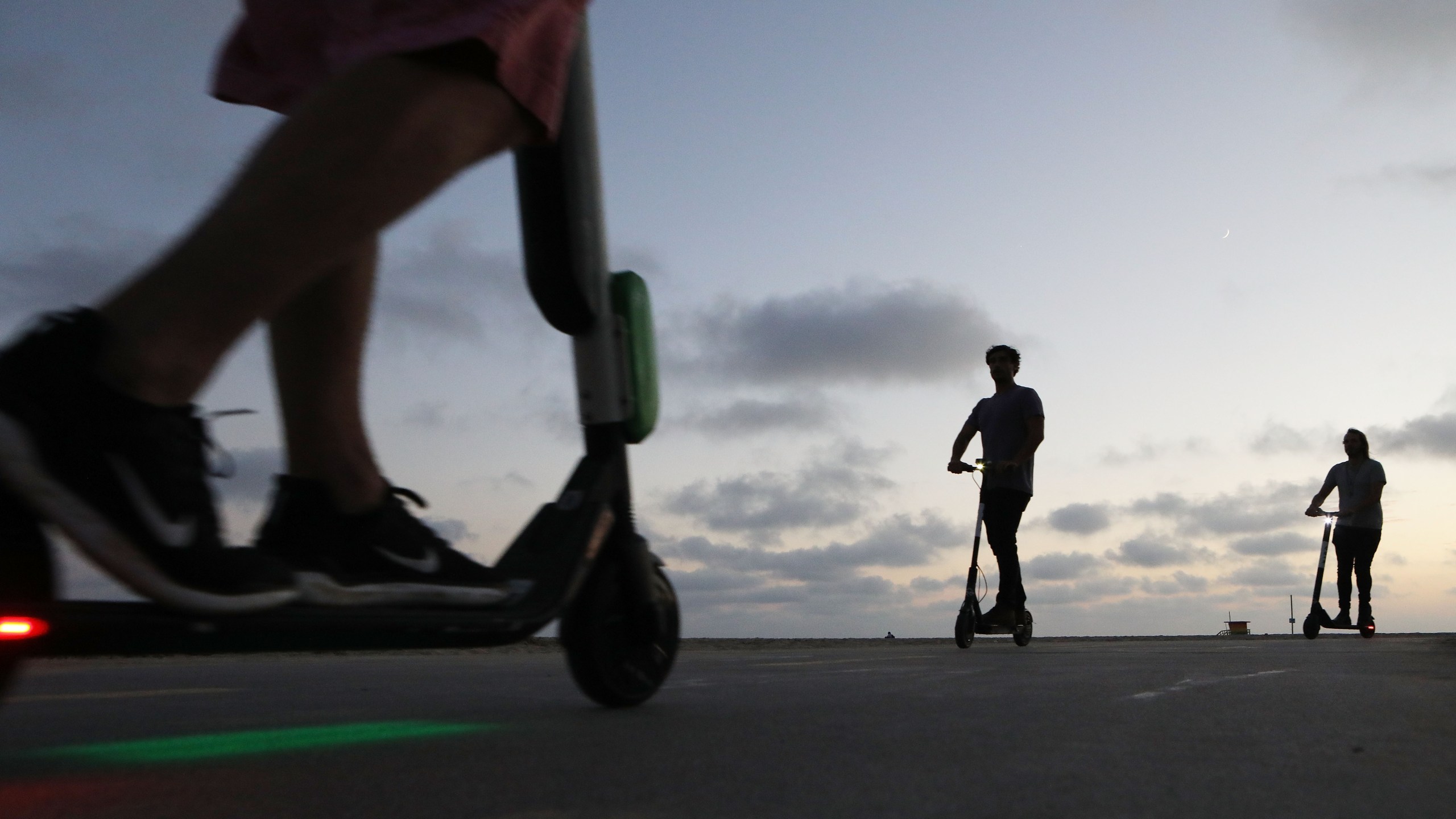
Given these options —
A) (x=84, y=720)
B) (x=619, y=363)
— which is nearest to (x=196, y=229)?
(x=619, y=363)

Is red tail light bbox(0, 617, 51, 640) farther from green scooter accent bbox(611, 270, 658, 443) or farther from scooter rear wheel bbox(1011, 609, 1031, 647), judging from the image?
scooter rear wheel bbox(1011, 609, 1031, 647)

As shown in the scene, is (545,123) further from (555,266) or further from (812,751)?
(812,751)

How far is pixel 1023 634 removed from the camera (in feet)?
25.8

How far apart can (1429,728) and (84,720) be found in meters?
2.33

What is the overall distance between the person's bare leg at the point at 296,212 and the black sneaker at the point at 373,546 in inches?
20.4

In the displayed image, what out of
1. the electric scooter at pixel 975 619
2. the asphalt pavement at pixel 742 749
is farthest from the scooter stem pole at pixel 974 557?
the asphalt pavement at pixel 742 749

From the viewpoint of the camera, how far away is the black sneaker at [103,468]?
3.88ft

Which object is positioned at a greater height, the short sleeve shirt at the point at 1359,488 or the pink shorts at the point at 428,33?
the short sleeve shirt at the point at 1359,488

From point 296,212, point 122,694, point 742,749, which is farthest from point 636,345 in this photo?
point 122,694

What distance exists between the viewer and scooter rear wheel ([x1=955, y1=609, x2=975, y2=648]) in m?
7.67

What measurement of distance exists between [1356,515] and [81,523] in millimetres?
13651

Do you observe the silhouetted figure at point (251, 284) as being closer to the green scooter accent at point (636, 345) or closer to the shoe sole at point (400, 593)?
the shoe sole at point (400, 593)

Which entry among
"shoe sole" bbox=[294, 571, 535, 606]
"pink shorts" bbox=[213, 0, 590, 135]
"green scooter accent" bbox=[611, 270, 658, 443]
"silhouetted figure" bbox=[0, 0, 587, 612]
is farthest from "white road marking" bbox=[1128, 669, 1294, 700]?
"pink shorts" bbox=[213, 0, 590, 135]

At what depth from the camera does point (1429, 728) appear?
1.96 metres
